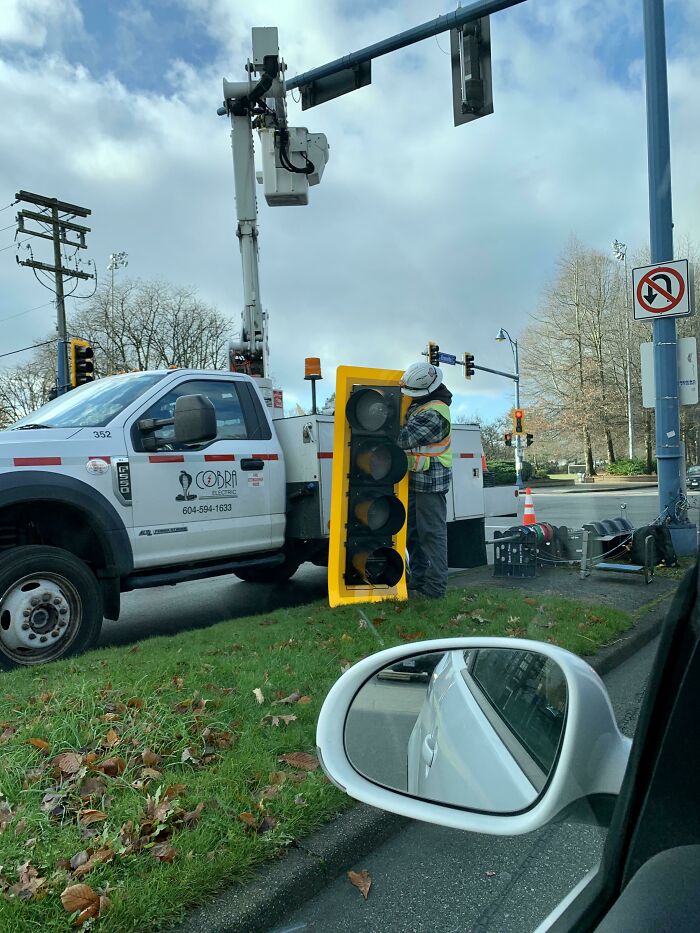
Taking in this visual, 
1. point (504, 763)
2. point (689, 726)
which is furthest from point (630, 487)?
point (689, 726)

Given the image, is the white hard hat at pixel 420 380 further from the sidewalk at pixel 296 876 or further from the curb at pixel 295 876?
the curb at pixel 295 876

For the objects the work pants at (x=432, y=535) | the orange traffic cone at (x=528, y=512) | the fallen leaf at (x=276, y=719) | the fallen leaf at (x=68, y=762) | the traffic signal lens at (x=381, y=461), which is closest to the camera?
the fallen leaf at (x=68, y=762)

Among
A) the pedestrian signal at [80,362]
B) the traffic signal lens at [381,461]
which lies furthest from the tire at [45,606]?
the pedestrian signal at [80,362]

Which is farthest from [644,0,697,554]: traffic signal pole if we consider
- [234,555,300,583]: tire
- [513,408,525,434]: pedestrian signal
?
[234,555,300,583]: tire

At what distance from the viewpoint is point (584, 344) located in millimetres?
4773

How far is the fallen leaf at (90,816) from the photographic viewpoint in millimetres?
2725

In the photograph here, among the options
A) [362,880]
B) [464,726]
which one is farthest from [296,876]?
[464,726]

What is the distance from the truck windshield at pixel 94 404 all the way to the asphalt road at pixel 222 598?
188cm

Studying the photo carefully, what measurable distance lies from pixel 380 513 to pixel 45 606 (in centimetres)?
276

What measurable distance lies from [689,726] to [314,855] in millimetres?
2220

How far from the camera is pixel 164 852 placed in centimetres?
254

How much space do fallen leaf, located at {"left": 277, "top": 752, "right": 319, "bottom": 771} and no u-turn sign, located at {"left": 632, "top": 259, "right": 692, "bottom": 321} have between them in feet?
17.9

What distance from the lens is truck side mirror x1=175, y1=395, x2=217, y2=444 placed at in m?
5.50

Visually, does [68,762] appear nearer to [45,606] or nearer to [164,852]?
[164,852]
